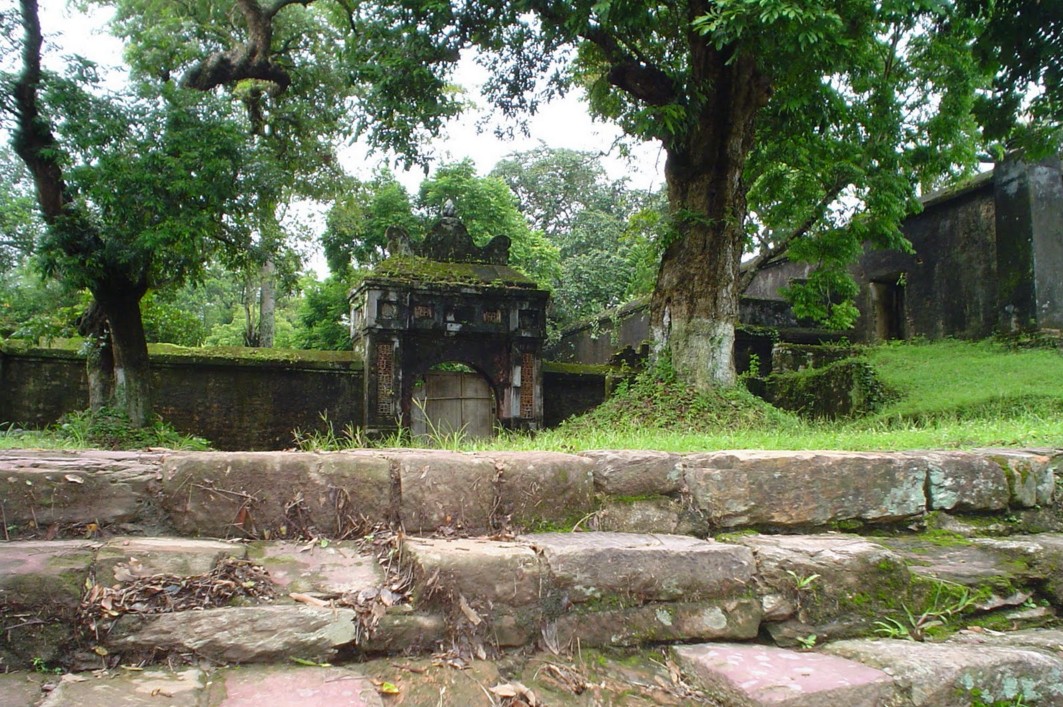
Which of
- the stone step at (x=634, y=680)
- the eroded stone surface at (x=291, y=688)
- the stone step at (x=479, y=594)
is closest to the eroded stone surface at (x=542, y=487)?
the stone step at (x=479, y=594)

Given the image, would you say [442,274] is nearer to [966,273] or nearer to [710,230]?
[710,230]

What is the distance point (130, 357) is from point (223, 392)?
2.16 meters

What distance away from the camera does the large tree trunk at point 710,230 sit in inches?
316

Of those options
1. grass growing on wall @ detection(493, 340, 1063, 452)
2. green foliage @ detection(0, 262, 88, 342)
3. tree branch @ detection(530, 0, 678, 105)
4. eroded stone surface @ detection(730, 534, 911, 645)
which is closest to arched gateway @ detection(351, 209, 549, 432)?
green foliage @ detection(0, 262, 88, 342)

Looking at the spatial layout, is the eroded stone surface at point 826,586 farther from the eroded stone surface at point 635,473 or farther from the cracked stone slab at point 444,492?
the cracked stone slab at point 444,492

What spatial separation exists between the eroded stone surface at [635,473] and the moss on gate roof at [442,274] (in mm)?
9465

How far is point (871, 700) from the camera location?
2229mm

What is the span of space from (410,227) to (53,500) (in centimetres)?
1862

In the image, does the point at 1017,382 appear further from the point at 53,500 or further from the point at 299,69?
the point at 299,69

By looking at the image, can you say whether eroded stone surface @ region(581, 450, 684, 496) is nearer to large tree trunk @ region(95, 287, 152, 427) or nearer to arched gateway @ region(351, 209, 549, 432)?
large tree trunk @ region(95, 287, 152, 427)

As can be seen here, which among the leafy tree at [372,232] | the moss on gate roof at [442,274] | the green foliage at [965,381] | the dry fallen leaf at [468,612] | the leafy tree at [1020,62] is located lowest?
the dry fallen leaf at [468,612]

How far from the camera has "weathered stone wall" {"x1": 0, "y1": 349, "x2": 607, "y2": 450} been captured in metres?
11.1

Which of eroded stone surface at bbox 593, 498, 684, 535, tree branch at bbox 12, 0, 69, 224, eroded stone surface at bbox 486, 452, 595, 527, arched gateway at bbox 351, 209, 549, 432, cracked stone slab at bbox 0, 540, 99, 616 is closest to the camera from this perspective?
cracked stone slab at bbox 0, 540, 99, 616

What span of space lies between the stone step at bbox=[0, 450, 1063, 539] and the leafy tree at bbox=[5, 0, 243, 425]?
243 inches
